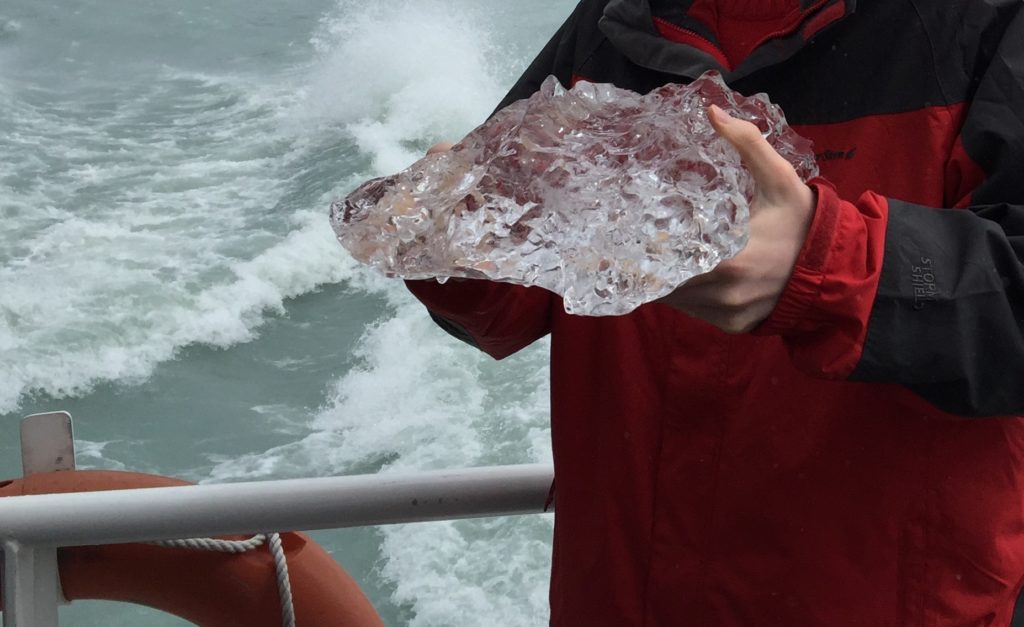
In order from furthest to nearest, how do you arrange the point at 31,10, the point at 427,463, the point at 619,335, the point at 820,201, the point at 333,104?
the point at 31,10
the point at 333,104
the point at 427,463
the point at 619,335
the point at 820,201

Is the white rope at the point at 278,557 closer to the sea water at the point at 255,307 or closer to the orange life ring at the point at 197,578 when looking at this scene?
the orange life ring at the point at 197,578

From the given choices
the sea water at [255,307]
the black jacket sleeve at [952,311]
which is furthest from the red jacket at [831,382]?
the sea water at [255,307]

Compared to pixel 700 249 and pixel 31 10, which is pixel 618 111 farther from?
pixel 31 10

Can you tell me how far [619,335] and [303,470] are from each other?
5.66 metres

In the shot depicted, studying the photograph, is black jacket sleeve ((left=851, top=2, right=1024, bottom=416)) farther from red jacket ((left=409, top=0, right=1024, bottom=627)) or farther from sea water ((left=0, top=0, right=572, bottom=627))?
sea water ((left=0, top=0, right=572, bottom=627))

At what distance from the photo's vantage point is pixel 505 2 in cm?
1493

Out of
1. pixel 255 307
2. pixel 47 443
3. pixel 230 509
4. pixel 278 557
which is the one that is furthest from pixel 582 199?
pixel 255 307

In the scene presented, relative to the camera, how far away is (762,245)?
65 cm

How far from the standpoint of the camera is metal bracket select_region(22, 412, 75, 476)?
127cm

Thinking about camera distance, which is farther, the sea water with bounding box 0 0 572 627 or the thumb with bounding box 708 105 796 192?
the sea water with bounding box 0 0 572 627

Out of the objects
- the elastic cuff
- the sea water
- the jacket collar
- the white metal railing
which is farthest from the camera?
the sea water

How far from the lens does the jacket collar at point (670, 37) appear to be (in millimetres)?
888

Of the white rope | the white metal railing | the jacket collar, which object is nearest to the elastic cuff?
the jacket collar

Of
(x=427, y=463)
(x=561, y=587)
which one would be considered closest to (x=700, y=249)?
(x=561, y=587)
